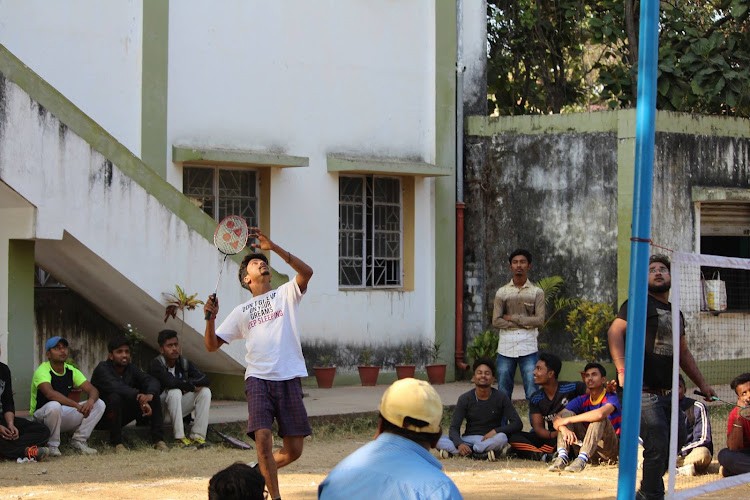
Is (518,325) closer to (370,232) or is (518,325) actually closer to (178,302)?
(178,302)

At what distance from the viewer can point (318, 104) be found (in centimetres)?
1638

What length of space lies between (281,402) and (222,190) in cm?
748

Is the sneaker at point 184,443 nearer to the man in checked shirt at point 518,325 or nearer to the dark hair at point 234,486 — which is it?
the man in checked shirt at point 518,325

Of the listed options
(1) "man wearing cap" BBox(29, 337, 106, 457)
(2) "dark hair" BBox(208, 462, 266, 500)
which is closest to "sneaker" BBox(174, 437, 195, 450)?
(1) "man wearing cap" BBox(29, 337, 106, 457)

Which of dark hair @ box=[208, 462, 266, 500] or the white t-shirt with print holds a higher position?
the white t-shirt with print

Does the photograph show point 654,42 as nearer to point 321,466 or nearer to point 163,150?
point 321,466

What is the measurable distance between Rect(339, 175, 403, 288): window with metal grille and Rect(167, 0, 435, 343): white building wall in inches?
11.4

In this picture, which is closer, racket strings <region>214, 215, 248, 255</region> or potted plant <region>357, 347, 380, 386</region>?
racket strings <region>214, 215, 248, 255</region>

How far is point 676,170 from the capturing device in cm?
1673

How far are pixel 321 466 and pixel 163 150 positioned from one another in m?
5.31

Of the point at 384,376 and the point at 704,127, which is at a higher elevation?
the point at 704,127

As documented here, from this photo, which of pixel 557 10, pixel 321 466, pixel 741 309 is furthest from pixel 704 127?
pixel 321 466

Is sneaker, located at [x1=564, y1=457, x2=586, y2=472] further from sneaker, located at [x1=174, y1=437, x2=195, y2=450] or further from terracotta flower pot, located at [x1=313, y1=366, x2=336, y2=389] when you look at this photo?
terracotta flower pot, located at [x1=313, y1=366, x2=336, y2=389]

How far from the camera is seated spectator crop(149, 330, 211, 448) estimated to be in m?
11.8
